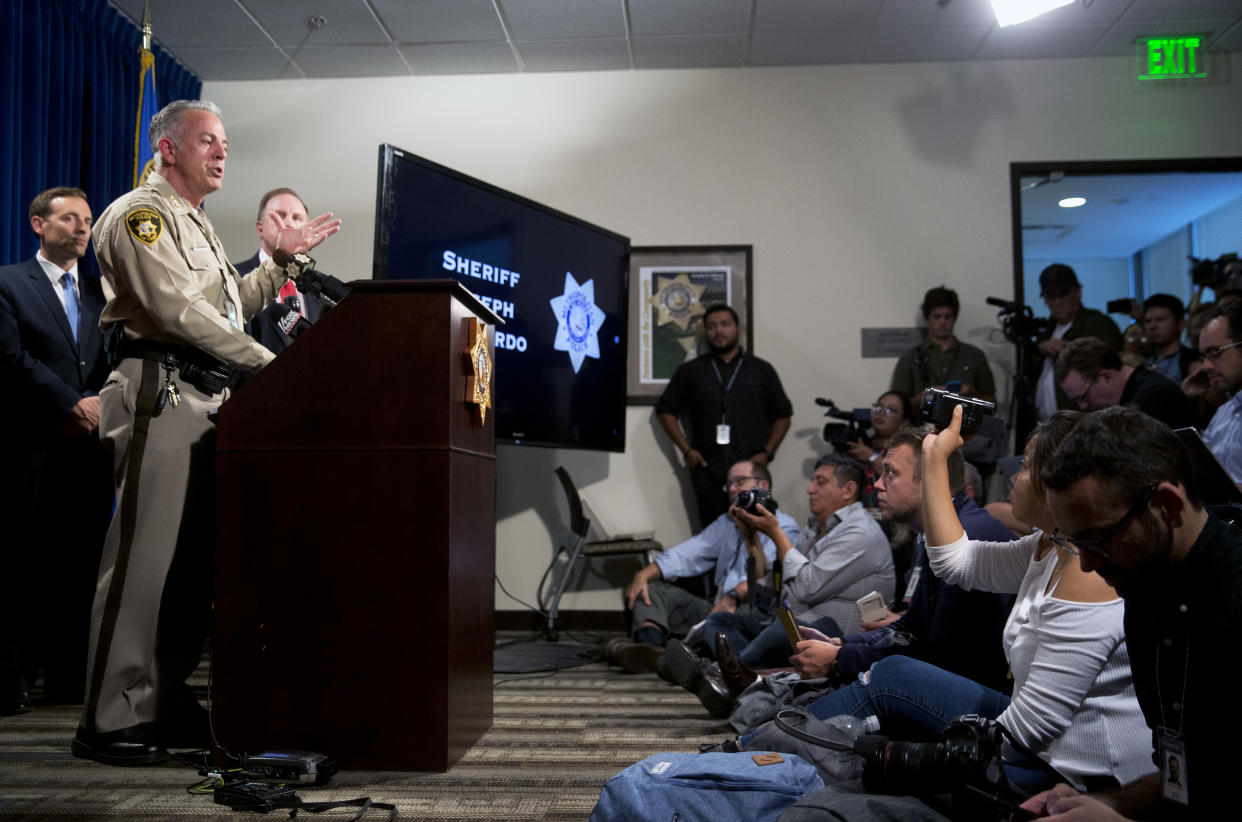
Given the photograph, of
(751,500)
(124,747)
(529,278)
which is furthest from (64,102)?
(751,500)

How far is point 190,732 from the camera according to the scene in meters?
2.43

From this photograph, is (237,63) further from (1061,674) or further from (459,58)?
(1061,674)

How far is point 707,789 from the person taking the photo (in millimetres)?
1715

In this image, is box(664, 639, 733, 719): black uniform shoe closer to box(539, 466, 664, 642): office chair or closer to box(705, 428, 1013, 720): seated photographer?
box(705, 428, 1013, 720): seated photographer

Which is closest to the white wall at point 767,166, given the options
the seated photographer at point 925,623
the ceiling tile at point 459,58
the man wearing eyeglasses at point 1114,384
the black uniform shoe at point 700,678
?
the ceiling tile at point 459,58

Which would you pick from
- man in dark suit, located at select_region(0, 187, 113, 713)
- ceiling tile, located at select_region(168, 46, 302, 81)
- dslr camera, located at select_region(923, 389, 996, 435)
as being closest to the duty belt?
man in dark suit, located at select_region(0, 187, 113, 713)

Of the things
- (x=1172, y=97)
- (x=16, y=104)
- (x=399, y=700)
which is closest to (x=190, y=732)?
(x=399, y=700)

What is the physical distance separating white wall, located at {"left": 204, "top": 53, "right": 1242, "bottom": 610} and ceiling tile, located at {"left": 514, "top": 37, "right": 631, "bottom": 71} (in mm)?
92

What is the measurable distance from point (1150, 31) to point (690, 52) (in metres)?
2.47

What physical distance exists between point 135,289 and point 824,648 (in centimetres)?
198

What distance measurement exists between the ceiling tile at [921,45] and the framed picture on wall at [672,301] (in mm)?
1309

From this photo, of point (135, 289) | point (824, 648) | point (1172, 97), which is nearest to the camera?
point (135, 289)

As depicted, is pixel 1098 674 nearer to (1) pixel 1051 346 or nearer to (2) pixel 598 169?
(1) pixel 1051 346

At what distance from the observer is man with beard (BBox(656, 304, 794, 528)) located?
200 inches
